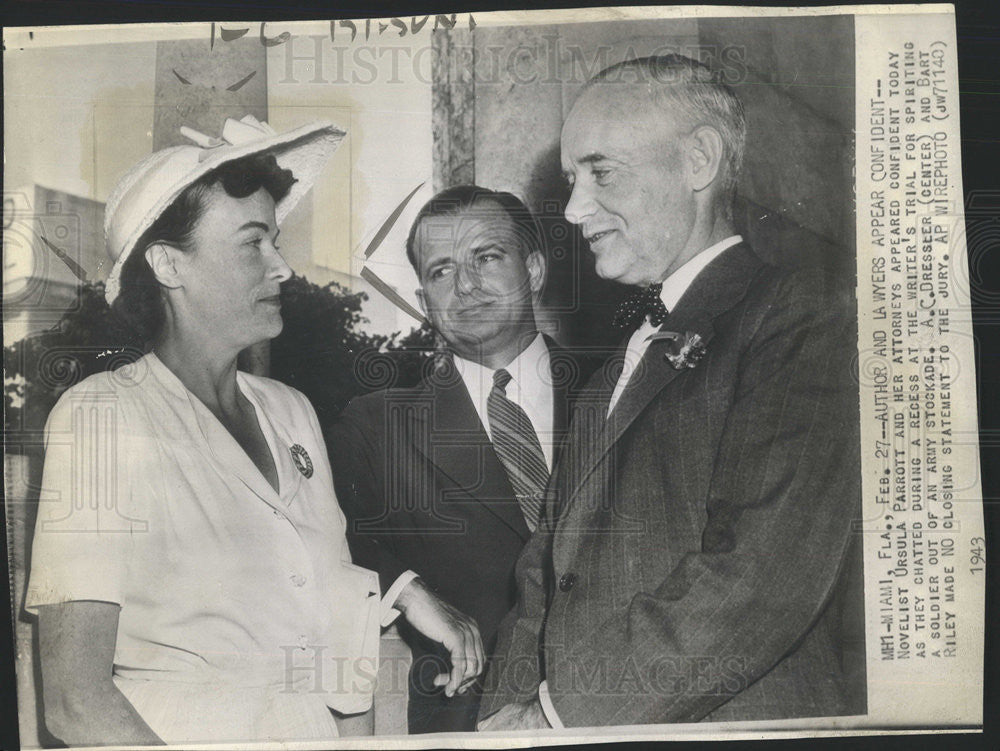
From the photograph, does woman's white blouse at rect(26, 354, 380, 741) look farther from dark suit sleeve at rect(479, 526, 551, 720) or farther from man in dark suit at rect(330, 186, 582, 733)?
dark suit sleeve at rect(479, 526, 551, 720)

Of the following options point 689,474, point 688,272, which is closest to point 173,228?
point 688,272

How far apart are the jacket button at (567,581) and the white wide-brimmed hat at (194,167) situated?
4.18 ft

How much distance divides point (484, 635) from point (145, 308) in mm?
1316

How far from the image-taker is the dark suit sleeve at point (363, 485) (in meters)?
2.49

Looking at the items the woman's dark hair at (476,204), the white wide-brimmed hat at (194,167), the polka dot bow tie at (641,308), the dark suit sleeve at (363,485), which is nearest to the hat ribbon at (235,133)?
the white wide-brimmed hat at (194,167)

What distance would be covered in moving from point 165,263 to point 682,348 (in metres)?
1.44

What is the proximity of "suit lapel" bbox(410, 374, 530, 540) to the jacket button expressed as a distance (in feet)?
0.52

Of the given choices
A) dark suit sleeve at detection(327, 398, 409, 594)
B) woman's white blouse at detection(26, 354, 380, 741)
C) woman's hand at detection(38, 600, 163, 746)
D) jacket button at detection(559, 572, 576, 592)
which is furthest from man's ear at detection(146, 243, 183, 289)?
jacket button at detection(559, 572, 576, 592)

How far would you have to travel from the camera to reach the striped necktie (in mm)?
2479

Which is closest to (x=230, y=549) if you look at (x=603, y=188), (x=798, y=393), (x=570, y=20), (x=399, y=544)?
(x=399, y=544)

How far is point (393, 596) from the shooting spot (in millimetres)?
2492

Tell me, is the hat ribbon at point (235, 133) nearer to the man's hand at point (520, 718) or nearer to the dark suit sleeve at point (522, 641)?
the dark suit sleeve at point (522, 641)

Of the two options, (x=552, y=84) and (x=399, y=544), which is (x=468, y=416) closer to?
(x=399, y=544)

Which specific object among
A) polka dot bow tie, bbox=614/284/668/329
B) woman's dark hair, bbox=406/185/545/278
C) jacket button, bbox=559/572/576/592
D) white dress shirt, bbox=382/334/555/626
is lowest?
jacket button, bbox=559/572/576/592
